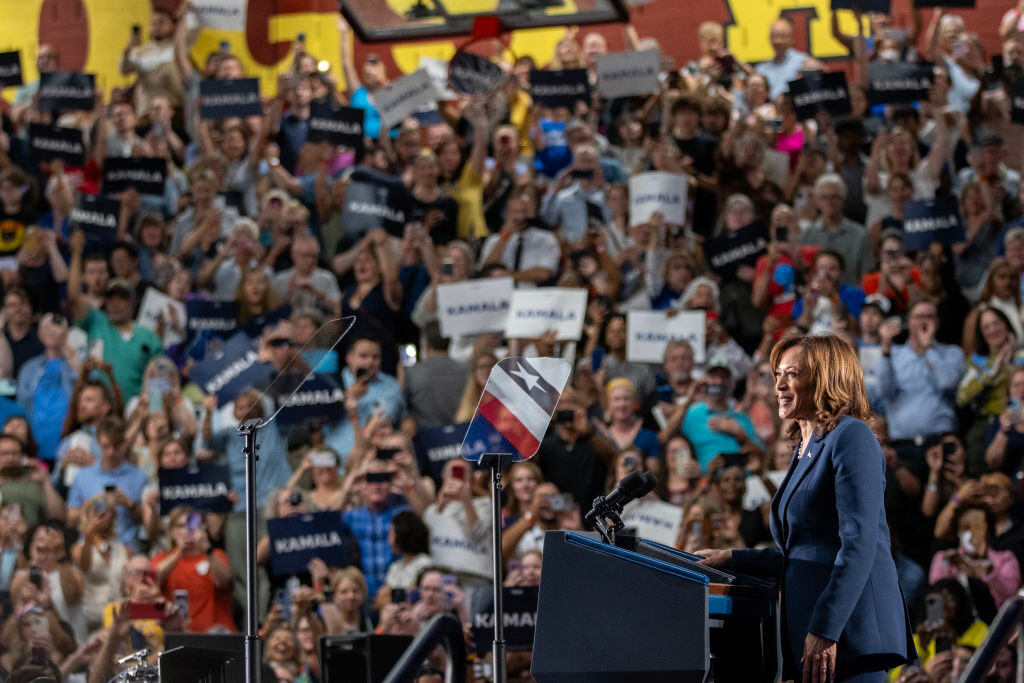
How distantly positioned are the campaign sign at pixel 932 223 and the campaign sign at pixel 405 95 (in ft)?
9.73

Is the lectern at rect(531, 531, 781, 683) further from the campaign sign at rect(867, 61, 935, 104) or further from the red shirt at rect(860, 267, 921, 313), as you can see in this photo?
the campaign sign at rect(867, 61, 935, 104)

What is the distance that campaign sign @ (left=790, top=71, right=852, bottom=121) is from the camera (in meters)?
8.65

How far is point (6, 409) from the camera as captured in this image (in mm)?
8125

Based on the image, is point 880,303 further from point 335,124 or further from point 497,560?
point 497,560

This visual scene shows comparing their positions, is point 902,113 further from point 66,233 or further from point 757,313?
point 66,233

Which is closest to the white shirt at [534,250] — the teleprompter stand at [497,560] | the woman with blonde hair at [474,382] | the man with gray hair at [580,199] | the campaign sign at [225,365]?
the man with gray hair at [580,199]

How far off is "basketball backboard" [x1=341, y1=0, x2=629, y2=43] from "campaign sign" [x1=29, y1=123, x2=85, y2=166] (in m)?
2.04

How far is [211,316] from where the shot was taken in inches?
324

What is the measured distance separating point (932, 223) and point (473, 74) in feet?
9.61

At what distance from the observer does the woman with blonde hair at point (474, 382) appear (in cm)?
762

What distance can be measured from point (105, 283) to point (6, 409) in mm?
989

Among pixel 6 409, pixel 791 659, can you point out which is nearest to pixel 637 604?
pixel 791 659

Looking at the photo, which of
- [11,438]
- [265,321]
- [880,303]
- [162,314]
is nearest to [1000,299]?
[880,303]

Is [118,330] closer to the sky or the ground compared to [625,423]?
closer to the sky
